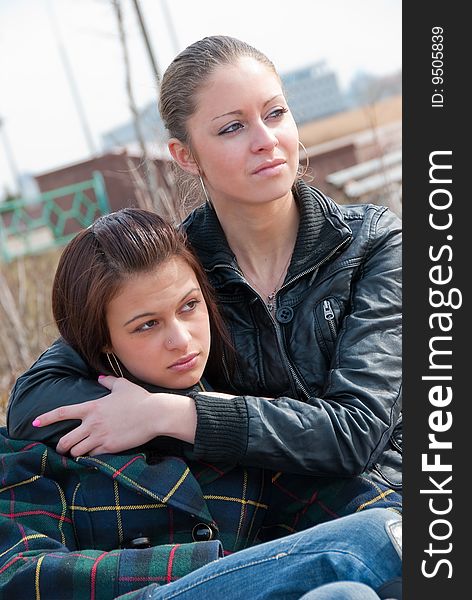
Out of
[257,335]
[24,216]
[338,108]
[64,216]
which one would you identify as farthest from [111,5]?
[338,108]

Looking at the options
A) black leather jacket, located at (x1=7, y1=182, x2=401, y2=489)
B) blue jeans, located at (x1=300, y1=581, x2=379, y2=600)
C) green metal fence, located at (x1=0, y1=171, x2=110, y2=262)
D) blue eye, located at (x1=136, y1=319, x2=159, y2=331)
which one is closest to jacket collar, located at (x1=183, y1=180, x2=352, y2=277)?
black leather jacket, located at (x1=7, y1=182, x2=401, y2=489)

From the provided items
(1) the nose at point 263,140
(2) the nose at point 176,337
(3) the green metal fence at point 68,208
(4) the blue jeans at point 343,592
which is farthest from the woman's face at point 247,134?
(3) the green metal fence at point 68,208

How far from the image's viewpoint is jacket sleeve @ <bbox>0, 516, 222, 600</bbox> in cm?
206

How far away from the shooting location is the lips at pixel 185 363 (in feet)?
7.83

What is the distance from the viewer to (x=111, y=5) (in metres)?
5.01

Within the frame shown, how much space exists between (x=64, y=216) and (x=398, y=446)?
14785mm

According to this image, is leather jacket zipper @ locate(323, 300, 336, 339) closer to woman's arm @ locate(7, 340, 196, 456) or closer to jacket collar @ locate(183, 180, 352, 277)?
→ jacket collar @ locate(183, 180, 352, 277)

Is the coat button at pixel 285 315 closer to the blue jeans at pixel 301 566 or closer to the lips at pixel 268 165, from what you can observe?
the lips at pixel 268 165

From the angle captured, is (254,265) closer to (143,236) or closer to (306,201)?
(306,201)

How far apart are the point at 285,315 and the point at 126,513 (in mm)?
661

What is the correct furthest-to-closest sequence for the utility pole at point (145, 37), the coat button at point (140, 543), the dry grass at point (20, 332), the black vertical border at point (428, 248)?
the dry grass at point (20, 332) → the utility pole at point (145, 37) → the coat button at point (140, 543) → the black vertical border at point (428, 248)

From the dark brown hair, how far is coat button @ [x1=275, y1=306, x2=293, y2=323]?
154 mm

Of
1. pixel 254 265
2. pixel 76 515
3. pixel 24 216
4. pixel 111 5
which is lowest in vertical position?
pixel 76 515

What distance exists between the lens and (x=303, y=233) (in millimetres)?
2594
